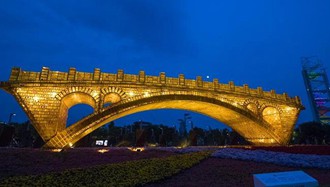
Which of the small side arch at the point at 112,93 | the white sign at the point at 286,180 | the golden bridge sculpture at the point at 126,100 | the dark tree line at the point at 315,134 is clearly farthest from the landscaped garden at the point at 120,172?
the dark tree line at the point at 315,134

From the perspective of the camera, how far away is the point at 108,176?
8453 millimetres

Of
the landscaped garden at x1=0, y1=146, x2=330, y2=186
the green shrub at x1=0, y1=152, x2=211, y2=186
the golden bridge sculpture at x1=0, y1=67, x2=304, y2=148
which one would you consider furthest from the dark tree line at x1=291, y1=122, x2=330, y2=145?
the green shrub at x1=0, y1=152, x2=211, y2=186

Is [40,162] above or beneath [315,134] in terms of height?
beneath

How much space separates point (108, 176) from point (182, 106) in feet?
74.5

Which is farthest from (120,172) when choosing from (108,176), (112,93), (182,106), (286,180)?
(182,106)

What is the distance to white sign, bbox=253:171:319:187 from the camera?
3.91m

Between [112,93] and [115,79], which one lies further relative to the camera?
[115,79]

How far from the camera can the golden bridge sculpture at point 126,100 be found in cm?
2008

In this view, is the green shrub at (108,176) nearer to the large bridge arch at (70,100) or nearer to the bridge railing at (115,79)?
the large bridge arch at (70,100)

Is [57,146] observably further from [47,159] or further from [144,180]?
[144,180]

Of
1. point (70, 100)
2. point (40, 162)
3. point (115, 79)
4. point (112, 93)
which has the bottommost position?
point (40, 162)

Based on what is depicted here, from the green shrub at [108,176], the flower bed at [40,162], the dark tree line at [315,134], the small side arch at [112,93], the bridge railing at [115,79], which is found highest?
the bridge railing at [115,79]

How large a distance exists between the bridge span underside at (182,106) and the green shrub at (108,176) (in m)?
12.2

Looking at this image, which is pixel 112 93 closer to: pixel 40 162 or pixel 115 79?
pixel 115 79
